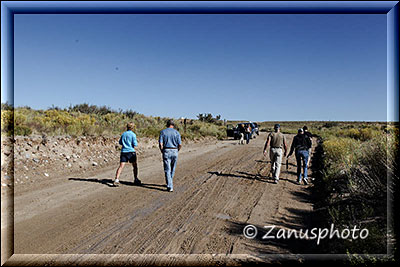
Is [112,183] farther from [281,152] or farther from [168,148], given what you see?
[281,152]

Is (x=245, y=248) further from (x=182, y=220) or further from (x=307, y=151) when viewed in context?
(x=307, y=151)

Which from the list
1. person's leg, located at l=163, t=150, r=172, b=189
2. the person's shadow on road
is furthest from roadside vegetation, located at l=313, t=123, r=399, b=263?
the person's shadow on road

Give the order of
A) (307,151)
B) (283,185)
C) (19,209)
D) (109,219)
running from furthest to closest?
(307,151), (283,185), (19,209), (109,219)

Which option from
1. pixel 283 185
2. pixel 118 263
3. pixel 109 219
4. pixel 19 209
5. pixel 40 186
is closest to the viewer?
pixel 118 263

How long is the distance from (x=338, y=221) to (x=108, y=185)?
6015mm

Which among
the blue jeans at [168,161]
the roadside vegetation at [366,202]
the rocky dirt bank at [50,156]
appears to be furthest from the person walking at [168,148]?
the roadside vegetation at [366,202]

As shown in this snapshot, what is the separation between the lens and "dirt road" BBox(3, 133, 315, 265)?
4086 millimetres

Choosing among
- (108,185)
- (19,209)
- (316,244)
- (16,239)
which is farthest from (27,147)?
(316,244)

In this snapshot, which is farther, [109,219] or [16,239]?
[109,219]

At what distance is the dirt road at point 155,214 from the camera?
13.4ft

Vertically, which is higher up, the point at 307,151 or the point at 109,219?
the point at 307,151

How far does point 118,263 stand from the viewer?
11.9 ft

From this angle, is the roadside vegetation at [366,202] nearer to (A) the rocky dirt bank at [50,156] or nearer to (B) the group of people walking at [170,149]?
(B) the group of people walking at [170,149]

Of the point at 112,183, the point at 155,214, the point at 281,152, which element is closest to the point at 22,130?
the point at 112,183
